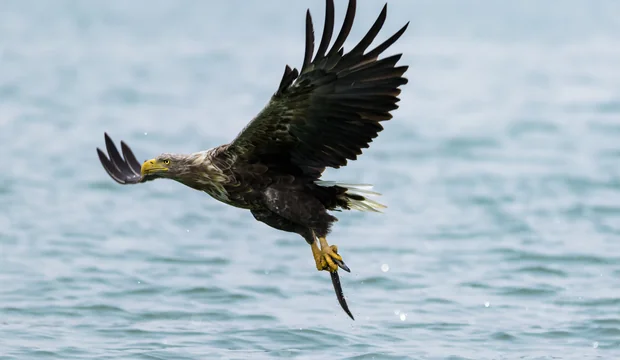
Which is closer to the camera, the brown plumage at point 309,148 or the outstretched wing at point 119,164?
the brown plumage at point 309,148

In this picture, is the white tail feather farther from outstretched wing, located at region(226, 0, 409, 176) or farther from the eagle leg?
the eagle leg

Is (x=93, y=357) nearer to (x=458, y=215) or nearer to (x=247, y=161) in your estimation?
(x=247, y=161)

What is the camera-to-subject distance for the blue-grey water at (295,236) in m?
10.1

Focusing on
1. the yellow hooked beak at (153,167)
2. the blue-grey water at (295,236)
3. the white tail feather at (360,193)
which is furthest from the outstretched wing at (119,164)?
the white tail feather at (360,193)

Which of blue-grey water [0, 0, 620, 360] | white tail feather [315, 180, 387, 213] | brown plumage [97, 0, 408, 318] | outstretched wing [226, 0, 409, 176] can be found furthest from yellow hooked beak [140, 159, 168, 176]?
blue-grey water [0, 0, 620, 360]

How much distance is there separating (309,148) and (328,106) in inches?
14.9

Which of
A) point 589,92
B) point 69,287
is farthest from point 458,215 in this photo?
point 589,92

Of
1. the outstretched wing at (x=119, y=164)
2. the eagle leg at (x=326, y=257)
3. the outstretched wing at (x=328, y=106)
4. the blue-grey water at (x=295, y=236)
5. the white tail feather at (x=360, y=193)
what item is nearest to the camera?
the outstretched wing at (x=328, y=106)

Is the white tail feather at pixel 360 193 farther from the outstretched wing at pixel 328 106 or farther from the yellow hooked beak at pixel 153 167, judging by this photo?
the yellow hooked beak at pixel 153 167

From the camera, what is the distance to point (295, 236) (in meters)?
13.5

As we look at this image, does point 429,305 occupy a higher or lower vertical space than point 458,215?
lower

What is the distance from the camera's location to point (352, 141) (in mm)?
7691

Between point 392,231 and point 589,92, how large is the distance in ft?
30.5

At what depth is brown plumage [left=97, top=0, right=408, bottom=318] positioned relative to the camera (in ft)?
24.1
